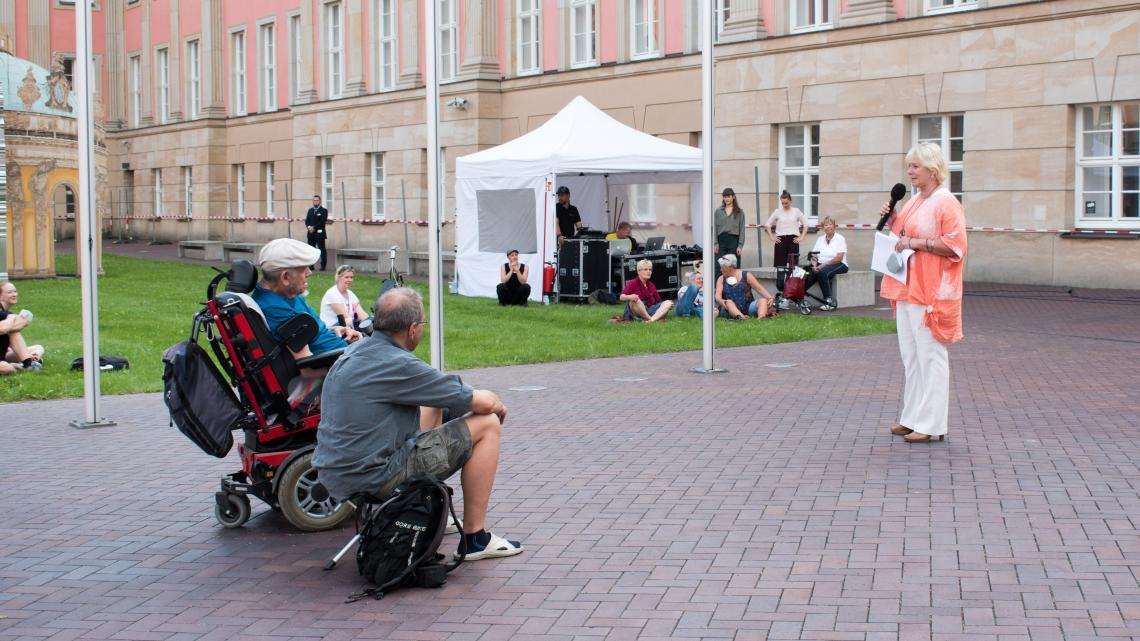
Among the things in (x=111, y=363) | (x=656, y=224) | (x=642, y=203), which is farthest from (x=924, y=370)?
(x=642, y=203)

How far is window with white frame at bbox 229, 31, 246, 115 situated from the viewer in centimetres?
5262

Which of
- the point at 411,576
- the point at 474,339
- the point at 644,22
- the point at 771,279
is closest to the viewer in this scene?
the point at 411,576

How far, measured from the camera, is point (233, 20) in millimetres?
52531

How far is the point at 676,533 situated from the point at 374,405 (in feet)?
5.37

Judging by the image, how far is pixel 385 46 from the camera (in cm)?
4419

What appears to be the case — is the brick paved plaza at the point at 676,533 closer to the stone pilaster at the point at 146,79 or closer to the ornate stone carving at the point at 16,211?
the ornate stone carving at the point at 16,211

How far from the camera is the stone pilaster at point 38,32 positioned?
2333 inches

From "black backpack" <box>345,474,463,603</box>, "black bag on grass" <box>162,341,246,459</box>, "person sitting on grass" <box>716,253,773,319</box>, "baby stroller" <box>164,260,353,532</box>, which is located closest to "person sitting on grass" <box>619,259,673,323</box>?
"person sitting on grass" <box>716,253,773,319</box>

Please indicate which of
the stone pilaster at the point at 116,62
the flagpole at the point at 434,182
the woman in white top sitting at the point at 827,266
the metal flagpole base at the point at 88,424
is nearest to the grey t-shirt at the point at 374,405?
the flagpole at the point at 434,182

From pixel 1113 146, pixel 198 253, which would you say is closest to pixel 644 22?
pixel 1113 146

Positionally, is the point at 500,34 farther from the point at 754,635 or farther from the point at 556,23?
the point at 754,635

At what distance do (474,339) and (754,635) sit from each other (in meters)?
12.7

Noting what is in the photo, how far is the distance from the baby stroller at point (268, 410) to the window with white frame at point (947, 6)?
69.3ft

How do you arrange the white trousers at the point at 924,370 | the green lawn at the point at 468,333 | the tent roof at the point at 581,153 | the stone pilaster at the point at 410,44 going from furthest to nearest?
the stone pilaster at the point at 410,44, the tent roof at the point at 581,153, the green lawn at the point at 468,333, the white trousers at the point at 924,370
